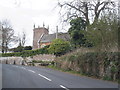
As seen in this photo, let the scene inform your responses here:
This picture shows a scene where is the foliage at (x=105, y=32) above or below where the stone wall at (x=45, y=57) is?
above

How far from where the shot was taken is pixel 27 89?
9234 millimetres

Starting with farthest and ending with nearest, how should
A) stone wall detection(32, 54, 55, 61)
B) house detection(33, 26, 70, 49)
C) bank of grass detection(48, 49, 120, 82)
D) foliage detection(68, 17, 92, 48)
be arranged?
house detection(33, 26, 70, 49)
stone wall detection(32, 54, 55, 61)
foliage detection(68, 17, 92, 48)
bank of grass detection(48, 49, 120, 82)

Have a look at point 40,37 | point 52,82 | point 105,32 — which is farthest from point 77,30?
point 40,37

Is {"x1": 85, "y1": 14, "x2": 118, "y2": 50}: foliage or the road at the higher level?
{"x1": 85, "y1": 14, "x2": 118, "y2": 50}: foliage

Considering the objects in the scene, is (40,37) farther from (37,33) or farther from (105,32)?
(105,32)

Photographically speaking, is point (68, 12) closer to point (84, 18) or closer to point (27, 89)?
point (84, 18)

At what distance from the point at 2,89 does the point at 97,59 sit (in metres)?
9.43

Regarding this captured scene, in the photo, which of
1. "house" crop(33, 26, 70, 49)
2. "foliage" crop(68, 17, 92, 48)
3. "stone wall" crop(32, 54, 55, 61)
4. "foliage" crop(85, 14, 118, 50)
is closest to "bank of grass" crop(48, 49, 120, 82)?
"foliage" crop(85, 14, 118, 50)

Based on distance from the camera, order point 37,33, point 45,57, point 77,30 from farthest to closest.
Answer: point 37,33, point 45,57, point 77,30

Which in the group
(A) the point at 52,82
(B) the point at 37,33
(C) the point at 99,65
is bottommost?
(A) the point at 52,82

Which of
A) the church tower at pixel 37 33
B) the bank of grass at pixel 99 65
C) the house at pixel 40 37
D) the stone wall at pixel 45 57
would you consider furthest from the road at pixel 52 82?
the church tower at pixel 37 33

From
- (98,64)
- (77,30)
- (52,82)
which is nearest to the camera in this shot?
(52,82)

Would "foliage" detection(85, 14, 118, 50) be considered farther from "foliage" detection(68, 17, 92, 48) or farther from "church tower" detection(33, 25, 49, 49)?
"church tower" detection(33, 25, 49, 49)

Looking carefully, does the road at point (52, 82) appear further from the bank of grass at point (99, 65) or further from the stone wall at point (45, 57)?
the stone wall at point (45, 57)
